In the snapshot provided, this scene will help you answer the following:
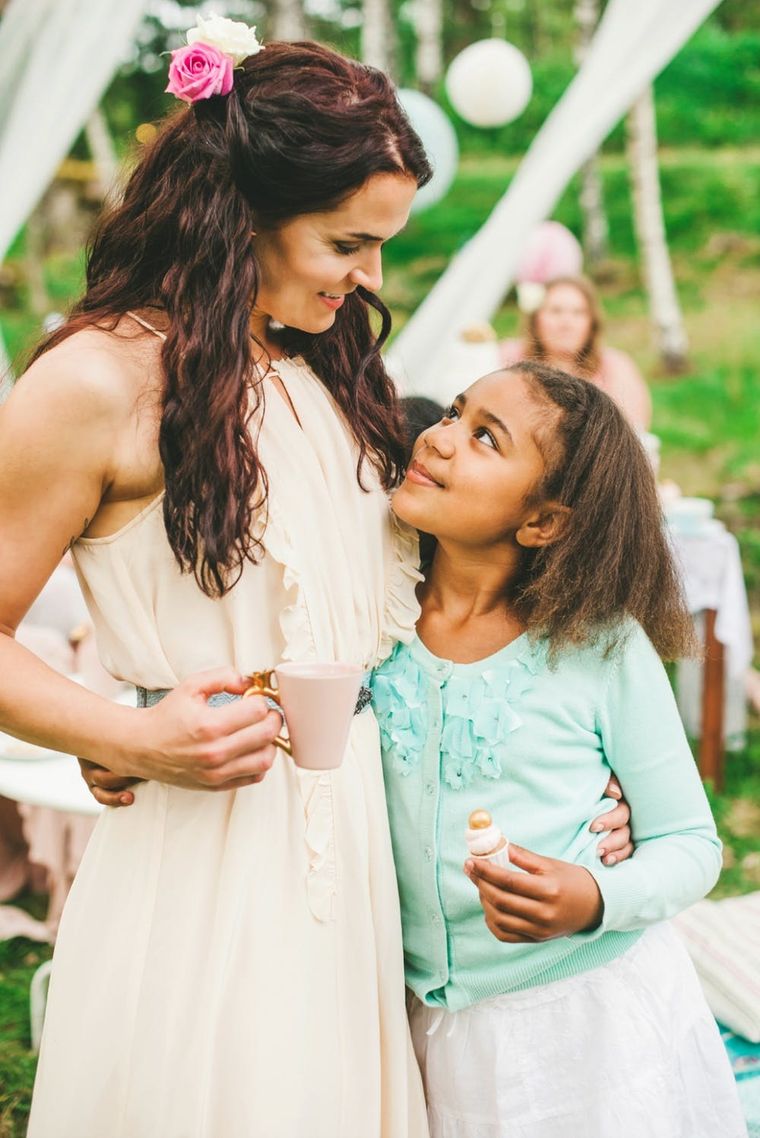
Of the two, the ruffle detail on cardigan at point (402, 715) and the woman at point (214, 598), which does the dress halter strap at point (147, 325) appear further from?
the ruffle detail on cardigan at point (402, 715)

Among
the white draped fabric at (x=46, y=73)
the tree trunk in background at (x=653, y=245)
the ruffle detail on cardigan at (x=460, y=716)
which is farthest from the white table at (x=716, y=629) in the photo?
the tree trunk in background at (x=653, y=245)

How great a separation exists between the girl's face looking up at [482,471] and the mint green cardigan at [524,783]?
0.21m

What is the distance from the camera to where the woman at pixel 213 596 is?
1.44 m

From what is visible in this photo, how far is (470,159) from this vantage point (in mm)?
12547

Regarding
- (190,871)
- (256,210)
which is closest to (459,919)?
(190,871)

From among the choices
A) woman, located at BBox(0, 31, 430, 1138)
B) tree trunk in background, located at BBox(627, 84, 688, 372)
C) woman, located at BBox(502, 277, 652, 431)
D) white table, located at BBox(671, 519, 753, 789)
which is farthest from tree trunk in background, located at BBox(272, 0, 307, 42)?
woman, located at BBox(0, 31, 430, 1138)

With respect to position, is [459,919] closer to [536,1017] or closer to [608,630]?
[536,1017]

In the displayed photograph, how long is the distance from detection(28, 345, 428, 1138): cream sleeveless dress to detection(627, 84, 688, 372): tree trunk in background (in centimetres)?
945

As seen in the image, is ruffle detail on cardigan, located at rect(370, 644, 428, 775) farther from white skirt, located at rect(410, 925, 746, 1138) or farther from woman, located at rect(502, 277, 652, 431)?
woman, located at rect(502, 277, 652, 431)

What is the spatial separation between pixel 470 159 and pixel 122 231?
1173 cm

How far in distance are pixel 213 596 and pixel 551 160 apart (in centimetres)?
448

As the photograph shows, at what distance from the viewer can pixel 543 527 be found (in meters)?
1.86

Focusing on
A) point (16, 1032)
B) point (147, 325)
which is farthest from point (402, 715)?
point (16, 1032)

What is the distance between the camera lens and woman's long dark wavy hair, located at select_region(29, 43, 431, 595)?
1.46 m
